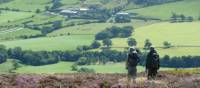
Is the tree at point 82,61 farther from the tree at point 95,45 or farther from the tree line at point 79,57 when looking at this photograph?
the tree at point 95,45

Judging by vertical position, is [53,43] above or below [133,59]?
below

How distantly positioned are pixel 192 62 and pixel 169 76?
102742 millimetres

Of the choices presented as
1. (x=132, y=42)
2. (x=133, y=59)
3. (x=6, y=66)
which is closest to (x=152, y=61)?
(x=133, y=59)

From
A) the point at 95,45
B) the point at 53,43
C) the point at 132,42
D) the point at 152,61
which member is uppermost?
the point at 152,61

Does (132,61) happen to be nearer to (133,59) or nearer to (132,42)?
(133,59)

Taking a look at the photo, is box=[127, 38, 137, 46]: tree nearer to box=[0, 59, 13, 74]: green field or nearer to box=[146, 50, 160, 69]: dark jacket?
box=[0, 59, 13, 74]: green field

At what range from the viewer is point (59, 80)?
43.2 metres

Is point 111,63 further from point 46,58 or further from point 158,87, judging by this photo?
point 158,87

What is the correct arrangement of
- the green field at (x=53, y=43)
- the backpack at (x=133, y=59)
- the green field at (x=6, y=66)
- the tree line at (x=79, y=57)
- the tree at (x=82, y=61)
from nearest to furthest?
the backpack at (x=133, y=59), the green field at (x=6, y=66), the tree line at (x=79, y=57), the tree at (x=82, y=61), the green field at (x=53, y=43)

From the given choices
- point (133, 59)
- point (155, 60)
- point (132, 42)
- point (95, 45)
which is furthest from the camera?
point (95, 45)

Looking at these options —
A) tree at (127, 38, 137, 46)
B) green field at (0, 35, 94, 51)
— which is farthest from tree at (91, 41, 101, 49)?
tree at (127, 38, 137, 46)

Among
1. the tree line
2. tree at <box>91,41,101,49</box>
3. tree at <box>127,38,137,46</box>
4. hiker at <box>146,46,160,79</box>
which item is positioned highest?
hiker at <box>146,46,160,79</box>

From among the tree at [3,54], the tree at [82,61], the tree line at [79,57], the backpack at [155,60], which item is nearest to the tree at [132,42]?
the tree line at [79,57]

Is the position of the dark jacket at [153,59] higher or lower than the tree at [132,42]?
higher
